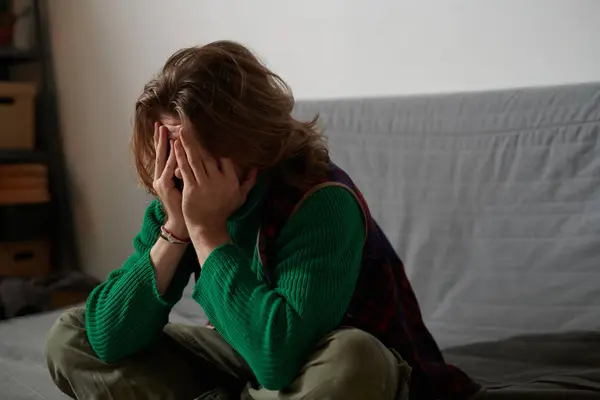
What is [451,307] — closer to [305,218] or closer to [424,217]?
[424,217]

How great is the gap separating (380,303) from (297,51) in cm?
111

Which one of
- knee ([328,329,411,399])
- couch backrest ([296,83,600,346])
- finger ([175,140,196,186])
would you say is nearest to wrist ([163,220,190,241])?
finger ([175,140,196,186])

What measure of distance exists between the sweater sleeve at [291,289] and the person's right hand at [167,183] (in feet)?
0.41

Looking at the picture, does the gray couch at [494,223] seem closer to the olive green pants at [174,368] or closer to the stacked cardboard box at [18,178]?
the olive green pants at [174,368]

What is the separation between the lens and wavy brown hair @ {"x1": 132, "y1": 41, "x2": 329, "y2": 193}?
100 centimetres

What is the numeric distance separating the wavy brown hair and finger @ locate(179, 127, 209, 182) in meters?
0.01

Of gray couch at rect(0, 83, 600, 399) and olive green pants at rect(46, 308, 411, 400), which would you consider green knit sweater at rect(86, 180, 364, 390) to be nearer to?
olive green pants at rect(46, 308, 411, 400)

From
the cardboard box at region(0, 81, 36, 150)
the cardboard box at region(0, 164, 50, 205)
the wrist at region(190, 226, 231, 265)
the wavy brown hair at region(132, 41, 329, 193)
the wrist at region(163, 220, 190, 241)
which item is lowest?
the cardboard box at region(0, 164, 50, 205)

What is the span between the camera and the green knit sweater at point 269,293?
934 millimetres

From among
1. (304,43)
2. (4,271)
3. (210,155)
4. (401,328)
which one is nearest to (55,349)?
(210,155)

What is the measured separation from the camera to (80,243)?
3029mm

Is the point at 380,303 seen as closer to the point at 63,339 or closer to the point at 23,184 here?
the point at 63,339

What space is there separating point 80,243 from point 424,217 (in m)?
1.89

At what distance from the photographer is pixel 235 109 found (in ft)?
3.28
